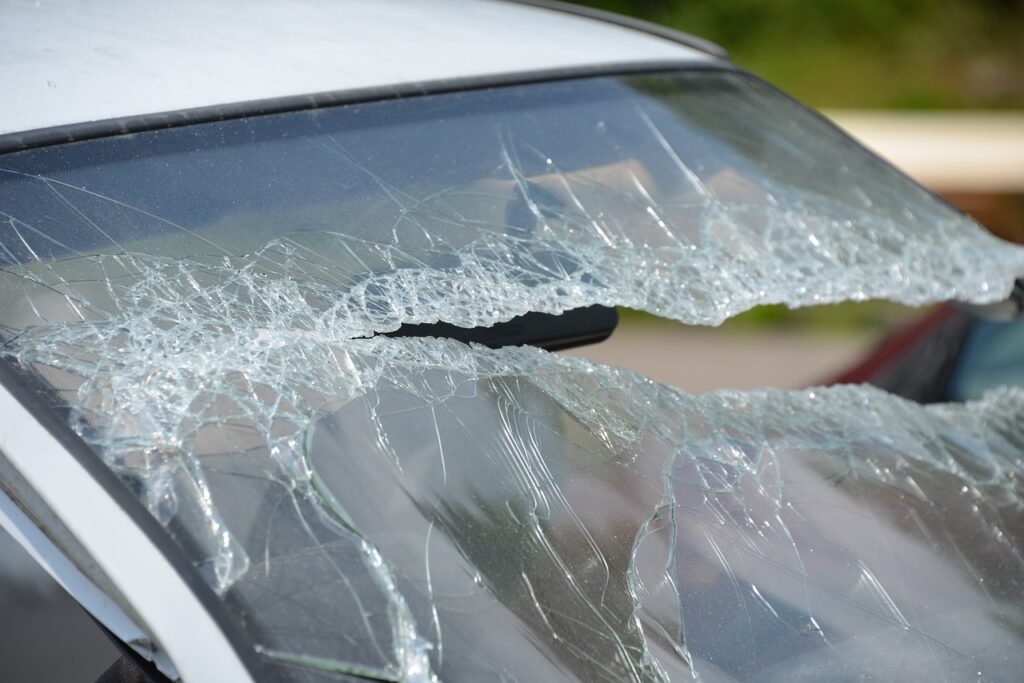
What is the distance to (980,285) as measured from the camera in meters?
1.73

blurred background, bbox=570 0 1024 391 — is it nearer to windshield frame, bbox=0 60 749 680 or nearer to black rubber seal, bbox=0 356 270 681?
windshield frame, bbox=0 60 749 680

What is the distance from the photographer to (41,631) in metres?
1.18

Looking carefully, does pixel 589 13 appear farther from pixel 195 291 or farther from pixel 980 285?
pixel 195 291

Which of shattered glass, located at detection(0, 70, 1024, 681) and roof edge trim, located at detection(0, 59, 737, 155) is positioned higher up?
roof edge trim, located at detection(0, 59, 737, 155)

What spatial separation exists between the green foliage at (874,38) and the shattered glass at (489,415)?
1035cm

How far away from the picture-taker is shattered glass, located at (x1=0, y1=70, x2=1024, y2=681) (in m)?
1.03

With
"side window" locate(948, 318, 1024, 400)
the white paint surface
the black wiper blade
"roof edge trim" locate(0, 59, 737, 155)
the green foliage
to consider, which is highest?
"roof edge trim" locate(0, 59, 737, 155)

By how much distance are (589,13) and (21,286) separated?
4.46 ft

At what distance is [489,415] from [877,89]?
35.6ft

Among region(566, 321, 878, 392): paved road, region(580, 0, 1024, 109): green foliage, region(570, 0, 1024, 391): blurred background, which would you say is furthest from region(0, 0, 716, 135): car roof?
region(580, 0, 1024, 109): green foliage

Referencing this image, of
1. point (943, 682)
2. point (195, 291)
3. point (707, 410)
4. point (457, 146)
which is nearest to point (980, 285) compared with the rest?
point (707, 410)

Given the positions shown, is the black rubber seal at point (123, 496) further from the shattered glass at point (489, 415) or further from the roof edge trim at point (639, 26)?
the roof edge trim at point (639, 26)

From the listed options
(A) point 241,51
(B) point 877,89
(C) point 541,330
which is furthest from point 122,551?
(B) point 877,89

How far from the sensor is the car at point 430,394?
0.99 m
